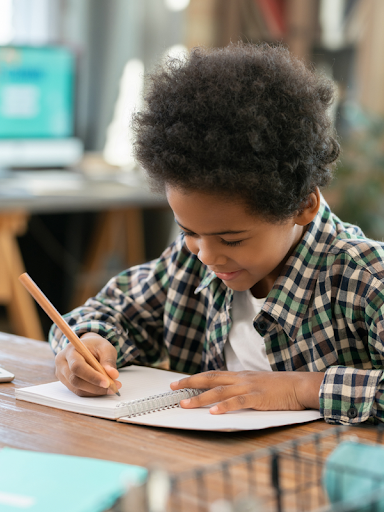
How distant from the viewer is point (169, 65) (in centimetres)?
87

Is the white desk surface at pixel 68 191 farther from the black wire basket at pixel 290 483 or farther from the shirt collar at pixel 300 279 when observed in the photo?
the black wire basket at pixel 290 483

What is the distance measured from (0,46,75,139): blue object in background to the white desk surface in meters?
0.21

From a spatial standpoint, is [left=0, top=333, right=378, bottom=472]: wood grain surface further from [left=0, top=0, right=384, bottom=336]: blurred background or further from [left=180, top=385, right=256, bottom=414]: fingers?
[left=0, top=0, right=384, bottom=336]: blurred background

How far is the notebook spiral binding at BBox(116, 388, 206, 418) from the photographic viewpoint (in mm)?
754

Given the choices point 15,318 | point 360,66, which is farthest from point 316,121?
point 360,66

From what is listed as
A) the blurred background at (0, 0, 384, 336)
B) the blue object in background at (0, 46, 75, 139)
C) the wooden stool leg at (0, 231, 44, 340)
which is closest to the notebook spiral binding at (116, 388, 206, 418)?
the wooden stool leg at (0, 231, 44, 340)

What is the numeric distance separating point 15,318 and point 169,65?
2.05m

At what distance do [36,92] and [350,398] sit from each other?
277 cm

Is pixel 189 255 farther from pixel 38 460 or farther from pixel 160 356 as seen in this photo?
pixel 38 460

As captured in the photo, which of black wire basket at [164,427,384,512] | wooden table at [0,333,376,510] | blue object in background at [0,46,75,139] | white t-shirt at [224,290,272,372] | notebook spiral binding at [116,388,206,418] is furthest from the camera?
blue object in background at [0,46,75,139]

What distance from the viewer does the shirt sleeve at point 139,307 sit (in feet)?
3.50

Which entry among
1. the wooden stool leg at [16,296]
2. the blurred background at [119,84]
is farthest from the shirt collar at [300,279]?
the blurred background at [119,84]

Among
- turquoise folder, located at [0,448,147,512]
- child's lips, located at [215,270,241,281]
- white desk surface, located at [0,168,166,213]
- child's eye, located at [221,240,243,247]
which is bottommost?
white desk surface, located at [0,168,166,213]

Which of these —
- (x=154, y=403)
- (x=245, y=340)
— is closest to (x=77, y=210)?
(x=245, y=340)
